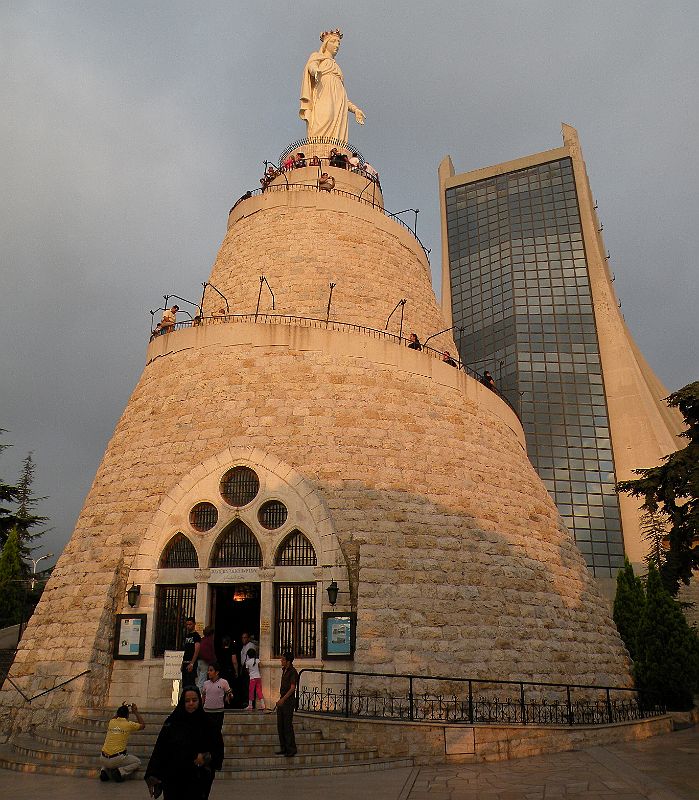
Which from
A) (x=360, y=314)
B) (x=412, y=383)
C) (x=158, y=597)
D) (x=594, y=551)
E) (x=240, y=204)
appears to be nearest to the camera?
(x=158, y=597)

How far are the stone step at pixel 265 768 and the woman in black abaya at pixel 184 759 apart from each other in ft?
15.9

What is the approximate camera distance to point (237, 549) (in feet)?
46.6

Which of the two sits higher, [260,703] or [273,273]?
[273,273]

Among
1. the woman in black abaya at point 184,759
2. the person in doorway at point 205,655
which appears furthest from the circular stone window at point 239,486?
the woman in black abaya at point 184,759

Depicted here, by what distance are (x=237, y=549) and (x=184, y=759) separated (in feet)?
30.9

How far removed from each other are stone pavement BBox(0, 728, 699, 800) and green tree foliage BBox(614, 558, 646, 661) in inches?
518

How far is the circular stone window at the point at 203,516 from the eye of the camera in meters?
14.4

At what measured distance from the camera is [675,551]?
1442 cm

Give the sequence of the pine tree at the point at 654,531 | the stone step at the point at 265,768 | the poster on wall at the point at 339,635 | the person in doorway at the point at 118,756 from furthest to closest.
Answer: the pine tree at the point at 654,531, the poster on wall at the point at 339,635, the stone step at the point at 265,768, the person in doorway at the point at 118,756

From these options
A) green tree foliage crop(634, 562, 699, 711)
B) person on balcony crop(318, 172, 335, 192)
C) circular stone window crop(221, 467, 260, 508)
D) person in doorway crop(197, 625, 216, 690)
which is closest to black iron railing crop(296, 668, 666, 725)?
person in doorway crop(197, 625, 216, 690)

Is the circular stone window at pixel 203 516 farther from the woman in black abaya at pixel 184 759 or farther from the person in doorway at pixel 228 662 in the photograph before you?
the woman in black abaya at pixel 184 759

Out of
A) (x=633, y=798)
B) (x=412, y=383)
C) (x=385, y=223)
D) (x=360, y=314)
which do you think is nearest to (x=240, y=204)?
(x=385, y=223)

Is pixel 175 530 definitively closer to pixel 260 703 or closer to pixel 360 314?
pixel 260 703

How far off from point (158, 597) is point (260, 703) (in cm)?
305
